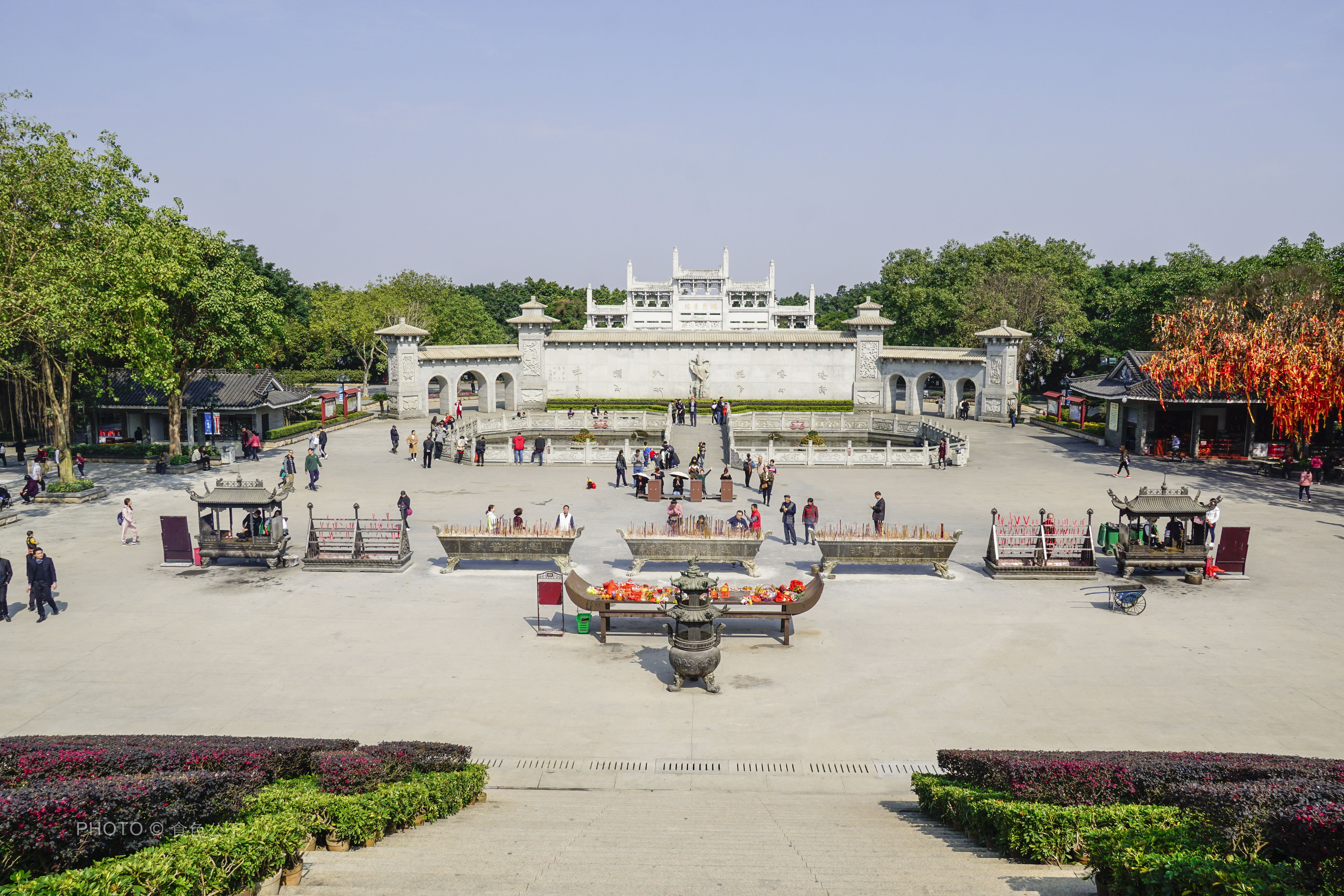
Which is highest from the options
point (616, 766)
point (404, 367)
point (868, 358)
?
point (868, 358)

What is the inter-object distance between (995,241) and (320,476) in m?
52.5

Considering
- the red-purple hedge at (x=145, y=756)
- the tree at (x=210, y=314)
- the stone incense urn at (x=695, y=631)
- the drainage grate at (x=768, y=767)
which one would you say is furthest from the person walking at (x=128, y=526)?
the drainage grate at (x=768, y=767)

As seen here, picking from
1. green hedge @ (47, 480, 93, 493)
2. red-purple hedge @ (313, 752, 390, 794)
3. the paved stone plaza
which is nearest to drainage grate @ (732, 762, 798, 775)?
the paved stone plaza

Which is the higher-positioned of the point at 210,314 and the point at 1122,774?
the point at 210,314

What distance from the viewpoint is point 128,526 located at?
74.7 feet

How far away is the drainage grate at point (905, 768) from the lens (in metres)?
11.3

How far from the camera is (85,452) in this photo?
121 feet

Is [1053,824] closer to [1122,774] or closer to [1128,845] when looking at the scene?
[1122,774]

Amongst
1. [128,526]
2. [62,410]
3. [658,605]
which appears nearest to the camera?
[658,605]

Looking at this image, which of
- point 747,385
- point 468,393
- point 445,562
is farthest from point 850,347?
point 445,562

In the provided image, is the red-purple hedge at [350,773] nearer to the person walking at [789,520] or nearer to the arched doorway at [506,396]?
the person walking at [789,520]

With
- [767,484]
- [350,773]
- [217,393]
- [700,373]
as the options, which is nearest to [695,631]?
[350,773]

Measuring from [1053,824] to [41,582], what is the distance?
1768 cm

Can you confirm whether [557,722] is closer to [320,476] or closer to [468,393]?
[320,476]
